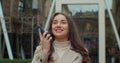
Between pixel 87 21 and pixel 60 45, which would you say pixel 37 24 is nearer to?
pixel 87 21

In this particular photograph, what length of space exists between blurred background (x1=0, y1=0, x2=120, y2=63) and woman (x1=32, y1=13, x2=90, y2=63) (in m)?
10.7

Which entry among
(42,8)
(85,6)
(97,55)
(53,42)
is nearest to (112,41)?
(97,55)

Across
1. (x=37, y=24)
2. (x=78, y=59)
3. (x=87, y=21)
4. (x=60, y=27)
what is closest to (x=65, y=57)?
(x=78, y=59)

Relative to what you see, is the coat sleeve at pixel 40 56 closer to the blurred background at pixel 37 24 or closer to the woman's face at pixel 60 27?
the woman's face at pixel 60 27

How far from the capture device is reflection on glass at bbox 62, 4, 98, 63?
1325 centimetres

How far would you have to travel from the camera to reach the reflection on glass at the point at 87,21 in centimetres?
1325

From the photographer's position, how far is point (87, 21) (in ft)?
43.4

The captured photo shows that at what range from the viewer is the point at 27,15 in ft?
45.7

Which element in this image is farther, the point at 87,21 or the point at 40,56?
the point at 87,21

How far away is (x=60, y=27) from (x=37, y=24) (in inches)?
450

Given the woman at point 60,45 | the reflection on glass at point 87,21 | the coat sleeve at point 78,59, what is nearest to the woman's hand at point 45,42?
the woman at point 60,45

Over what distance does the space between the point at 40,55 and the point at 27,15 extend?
11539 mm

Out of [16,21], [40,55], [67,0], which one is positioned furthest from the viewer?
[16,21]

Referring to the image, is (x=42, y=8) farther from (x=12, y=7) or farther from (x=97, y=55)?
(x=97, y=55)
